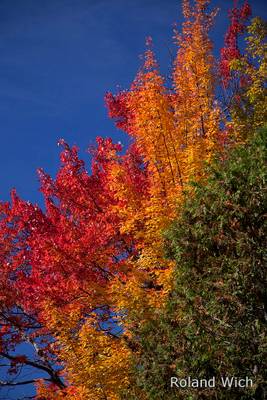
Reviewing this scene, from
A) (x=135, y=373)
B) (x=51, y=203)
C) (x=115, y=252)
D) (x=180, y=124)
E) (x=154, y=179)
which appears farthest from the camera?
(x=51, y=203)

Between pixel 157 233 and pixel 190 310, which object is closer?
pixel 190 310

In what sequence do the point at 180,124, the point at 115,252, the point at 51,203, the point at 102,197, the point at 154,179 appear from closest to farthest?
1. the point at 154,179
2. the point at 180,124
3. the point at 115,252
4. the point at 102,197
5. the point at 51,203

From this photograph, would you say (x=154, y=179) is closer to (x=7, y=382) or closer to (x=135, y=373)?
(x=135, y=373)

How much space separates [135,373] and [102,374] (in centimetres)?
117

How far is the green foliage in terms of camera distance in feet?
32.1

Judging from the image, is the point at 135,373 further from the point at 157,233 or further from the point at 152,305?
the point at 157,233

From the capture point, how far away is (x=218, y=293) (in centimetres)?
1034

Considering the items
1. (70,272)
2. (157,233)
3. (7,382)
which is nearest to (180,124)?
(157,233)

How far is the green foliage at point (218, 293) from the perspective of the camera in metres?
9.78

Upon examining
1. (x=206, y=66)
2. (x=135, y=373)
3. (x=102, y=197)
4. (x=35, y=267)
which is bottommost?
(x=135, y=373)

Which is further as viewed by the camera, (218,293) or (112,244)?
(112,244)

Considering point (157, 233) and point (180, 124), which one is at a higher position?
point (180, 124)

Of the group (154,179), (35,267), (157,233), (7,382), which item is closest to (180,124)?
(154,179)

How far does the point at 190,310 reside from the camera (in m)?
10.7
